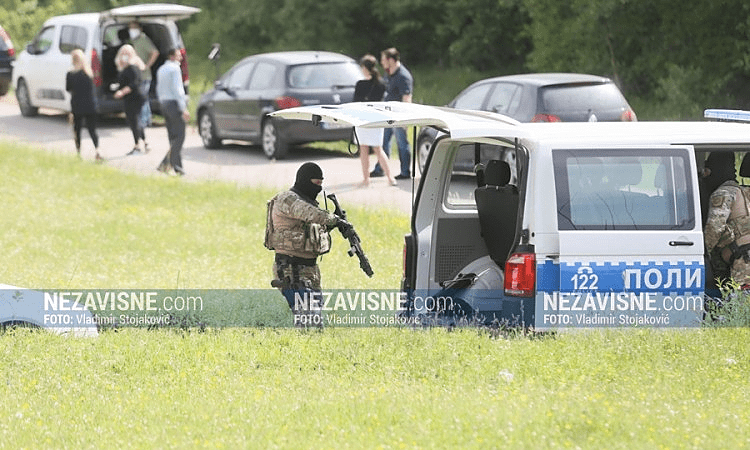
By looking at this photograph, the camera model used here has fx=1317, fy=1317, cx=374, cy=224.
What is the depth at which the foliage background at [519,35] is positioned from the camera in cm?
2406

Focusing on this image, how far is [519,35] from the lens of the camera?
2975 cm

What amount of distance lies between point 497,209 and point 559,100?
24.4ft

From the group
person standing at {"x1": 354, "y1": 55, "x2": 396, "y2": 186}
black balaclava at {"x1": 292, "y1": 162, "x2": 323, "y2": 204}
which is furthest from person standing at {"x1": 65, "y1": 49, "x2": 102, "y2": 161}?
black balaclava at {"x1": 292, "y1": 162, "x2": 323, "y2": 204}

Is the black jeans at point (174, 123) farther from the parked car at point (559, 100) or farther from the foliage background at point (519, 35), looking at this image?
the foliage background at point (519, 35)

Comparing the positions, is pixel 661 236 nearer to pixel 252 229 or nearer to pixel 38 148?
pixel 252 229

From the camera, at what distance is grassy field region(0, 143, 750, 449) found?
6375 mm

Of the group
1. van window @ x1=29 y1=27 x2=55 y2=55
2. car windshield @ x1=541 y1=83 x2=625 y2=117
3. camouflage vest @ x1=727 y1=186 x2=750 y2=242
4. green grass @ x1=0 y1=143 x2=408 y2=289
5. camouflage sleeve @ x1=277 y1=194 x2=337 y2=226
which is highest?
van window @ x1=29 y1=27 x2=55 y2=55

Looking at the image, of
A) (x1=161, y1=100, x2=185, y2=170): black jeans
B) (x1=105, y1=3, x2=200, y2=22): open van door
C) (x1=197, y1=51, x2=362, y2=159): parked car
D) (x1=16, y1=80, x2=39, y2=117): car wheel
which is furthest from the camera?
(x1=16, y1=80, x2=39, y2=117): car wheel

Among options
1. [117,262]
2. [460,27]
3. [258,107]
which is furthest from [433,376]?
[460,27]

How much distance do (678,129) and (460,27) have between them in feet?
82.4

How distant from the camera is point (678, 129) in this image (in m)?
8.05

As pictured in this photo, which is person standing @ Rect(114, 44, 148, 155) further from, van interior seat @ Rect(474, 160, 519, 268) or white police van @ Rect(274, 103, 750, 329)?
white police van @ Rect(274, 103, 750, 329)

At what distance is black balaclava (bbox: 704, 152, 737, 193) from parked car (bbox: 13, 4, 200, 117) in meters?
14.1

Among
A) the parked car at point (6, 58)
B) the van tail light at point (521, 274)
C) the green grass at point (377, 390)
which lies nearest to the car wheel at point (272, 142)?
the parked car at point (6, 58)
